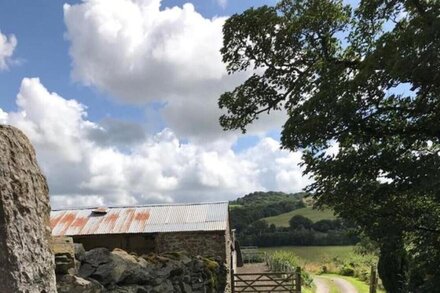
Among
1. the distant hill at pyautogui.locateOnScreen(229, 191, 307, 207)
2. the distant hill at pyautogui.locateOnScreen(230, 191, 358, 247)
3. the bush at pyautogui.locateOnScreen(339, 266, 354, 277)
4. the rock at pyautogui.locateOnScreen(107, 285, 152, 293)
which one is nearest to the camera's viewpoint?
the rock at pyautogui.locateOnScreen(107, 285, 152, 293)

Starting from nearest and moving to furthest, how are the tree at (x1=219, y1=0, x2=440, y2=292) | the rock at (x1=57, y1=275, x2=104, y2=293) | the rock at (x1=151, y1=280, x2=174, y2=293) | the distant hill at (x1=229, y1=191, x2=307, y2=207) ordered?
the rock at (x1=57, y1=275, x2=104, y2=293)
the rock at (x1=151, y1=280, x2=174, y2=293)
the tree at (x1=219, y1=0, x2=440, y2=292)
the distant hill at (x1=229, y1=191, x2=307, y2=207)

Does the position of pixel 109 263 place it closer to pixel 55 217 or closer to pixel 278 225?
pixel 55 217

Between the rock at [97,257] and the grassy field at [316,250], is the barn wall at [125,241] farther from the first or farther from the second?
the grassy field at [316,250]

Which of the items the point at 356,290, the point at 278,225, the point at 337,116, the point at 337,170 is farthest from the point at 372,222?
the point at 278,225

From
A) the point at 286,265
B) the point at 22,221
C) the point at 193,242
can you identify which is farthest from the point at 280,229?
the point at 22,221

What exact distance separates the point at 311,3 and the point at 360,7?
1.49m

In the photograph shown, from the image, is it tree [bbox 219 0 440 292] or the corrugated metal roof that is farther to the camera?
the corrugated metal roof

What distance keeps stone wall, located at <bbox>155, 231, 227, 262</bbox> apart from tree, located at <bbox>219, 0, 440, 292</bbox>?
964 cm

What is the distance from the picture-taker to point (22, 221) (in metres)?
2.38

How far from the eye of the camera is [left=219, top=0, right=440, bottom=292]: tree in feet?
29.3

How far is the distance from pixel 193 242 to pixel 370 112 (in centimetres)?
1258

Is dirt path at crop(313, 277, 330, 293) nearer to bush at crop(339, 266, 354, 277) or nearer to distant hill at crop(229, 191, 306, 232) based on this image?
bush at crop(339, 266, 354, 277)

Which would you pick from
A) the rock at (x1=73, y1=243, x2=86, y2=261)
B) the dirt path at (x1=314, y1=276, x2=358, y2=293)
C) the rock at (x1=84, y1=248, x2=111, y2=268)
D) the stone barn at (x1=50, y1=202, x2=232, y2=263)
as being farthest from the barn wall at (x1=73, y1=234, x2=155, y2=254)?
the rock at (x1=73, y1=243, x2=86, y2=261)

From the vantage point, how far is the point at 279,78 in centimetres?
1323
